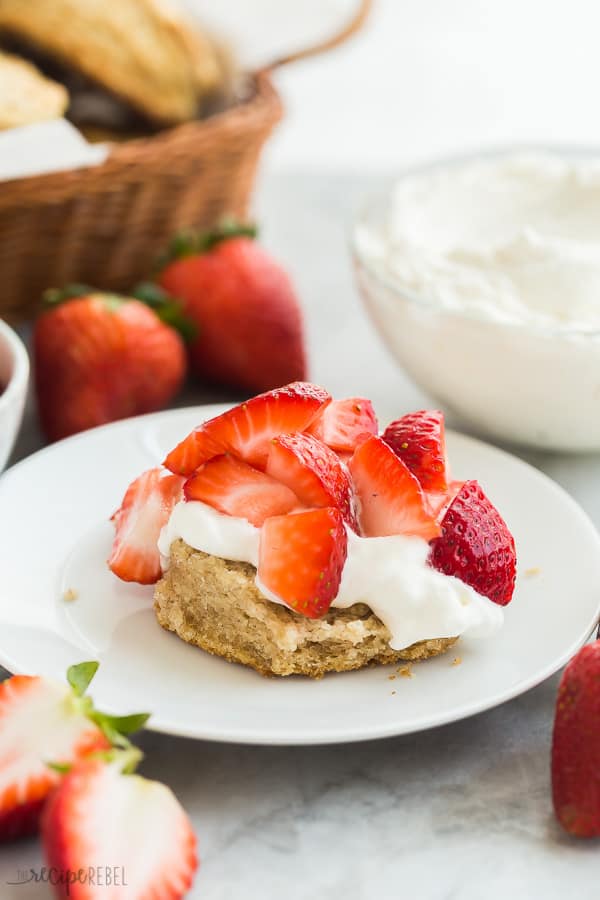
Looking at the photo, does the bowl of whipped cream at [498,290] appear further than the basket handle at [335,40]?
No

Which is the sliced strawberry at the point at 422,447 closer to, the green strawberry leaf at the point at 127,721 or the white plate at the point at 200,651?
the white plate at the point at 200,651

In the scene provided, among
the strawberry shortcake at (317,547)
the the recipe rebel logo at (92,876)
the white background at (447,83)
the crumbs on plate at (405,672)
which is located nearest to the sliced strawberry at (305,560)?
the strawberry shortcake at (317,547)

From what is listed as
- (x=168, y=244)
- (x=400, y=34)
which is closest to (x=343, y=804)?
(x=168, y=244)

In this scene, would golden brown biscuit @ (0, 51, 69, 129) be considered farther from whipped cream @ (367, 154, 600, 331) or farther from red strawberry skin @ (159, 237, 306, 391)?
whipped cream @ (367, 154, 600, 331)

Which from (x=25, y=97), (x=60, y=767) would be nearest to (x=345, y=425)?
(x=60, y=767)

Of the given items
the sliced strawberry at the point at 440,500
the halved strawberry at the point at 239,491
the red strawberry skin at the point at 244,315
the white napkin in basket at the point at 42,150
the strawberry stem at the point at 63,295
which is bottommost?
the red strawberry skin at the point at 244,315

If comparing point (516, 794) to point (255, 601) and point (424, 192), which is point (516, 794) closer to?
A: point (255, 601)

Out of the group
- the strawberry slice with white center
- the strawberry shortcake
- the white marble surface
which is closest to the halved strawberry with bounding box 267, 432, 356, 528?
the strawberry shortcake
